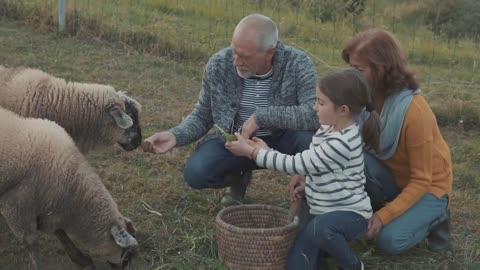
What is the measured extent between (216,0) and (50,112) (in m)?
7.12

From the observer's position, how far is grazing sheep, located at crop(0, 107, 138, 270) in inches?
Answer: 145

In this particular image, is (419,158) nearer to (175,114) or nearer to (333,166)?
(333,166)

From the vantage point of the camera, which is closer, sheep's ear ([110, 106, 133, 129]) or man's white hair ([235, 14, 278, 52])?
man's white hair ([235, 14, 278, 52])

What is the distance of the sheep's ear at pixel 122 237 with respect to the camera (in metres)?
3.86

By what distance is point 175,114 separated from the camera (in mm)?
6488

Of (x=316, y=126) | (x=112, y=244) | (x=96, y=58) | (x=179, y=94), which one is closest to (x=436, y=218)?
(x=316, y=126)

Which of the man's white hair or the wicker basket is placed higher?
the man's white hair

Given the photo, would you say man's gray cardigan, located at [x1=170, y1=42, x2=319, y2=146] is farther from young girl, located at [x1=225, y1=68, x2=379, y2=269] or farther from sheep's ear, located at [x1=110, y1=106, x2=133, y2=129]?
sheep's ear, located at [x1=110, y1=106, x2=133, y2=129]

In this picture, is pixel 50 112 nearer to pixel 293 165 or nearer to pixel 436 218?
pixel 293 165

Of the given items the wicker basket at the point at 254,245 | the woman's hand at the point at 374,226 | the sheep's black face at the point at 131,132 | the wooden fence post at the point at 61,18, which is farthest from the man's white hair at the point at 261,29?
the wooden fence post at the point at 61,18

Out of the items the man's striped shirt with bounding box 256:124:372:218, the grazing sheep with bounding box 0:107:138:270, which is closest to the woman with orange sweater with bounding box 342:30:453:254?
the man's striped shirt with bounding box 256:124:372:218

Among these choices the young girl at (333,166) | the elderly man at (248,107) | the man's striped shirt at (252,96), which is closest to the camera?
the young girl at (333,166)

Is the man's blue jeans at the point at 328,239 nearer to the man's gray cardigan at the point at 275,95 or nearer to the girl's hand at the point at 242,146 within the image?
the girl's hand at the point at 242,146

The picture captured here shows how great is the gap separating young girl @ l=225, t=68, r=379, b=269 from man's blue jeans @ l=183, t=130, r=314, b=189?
654 millimetres
